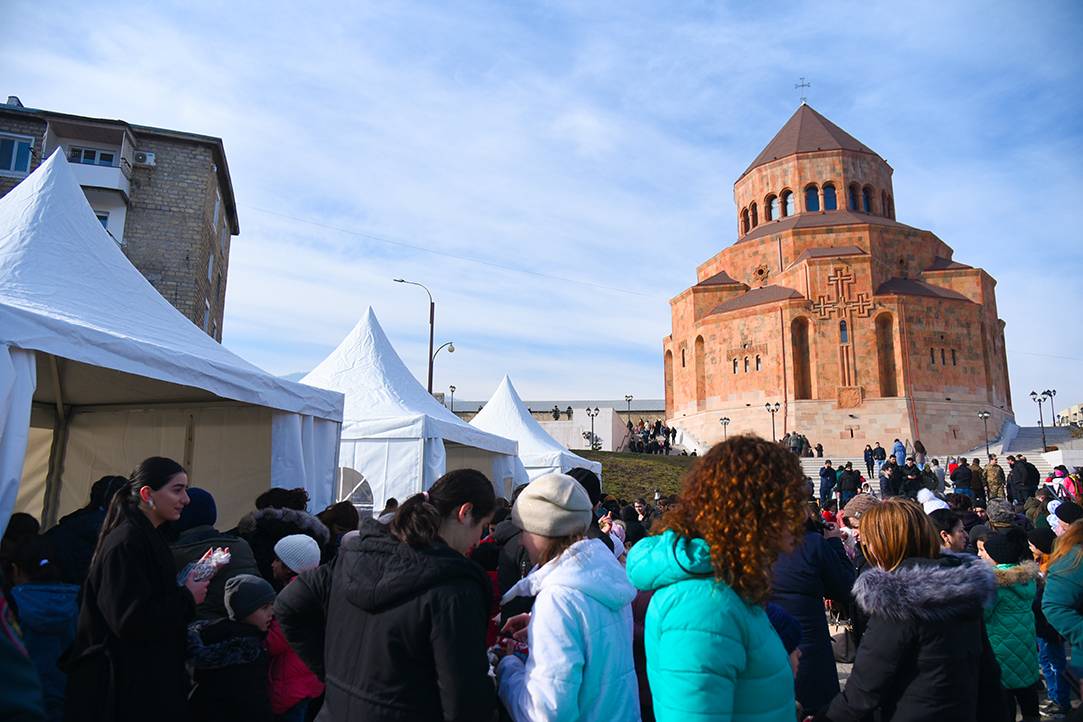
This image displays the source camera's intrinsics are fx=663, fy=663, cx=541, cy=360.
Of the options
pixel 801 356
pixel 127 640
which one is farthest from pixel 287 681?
pixel 801 356

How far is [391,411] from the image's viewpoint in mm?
10023

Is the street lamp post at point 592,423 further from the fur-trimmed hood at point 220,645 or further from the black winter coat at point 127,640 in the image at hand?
the black winter coat at point 127,640

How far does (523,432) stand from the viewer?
16.3 meters

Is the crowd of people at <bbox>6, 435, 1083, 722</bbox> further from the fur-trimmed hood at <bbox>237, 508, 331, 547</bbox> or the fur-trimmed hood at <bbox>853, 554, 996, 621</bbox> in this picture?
the fur-trimmed hood at <bbox>237, 508, 331, 547</bbox>

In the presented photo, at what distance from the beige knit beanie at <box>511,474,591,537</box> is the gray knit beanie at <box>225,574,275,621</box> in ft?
4.52

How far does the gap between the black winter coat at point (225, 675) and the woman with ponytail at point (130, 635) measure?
10 cm

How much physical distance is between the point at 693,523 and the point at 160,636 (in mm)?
2124

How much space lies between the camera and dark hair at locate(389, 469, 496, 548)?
2.13 m

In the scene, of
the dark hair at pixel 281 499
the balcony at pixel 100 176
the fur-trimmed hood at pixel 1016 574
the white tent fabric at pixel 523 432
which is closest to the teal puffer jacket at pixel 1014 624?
the fur-trimmed hood at pixel 1016 574

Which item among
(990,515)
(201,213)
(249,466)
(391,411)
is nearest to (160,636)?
(249,466)

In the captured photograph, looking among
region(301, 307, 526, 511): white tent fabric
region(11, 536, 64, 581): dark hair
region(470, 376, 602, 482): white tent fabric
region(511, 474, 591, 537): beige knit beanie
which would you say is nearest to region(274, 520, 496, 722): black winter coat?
region(511, 474, 591, 537): beige knit beanie

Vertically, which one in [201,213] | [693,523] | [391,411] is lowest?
[693,523]

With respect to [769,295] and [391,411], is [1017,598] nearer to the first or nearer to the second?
[391,411]

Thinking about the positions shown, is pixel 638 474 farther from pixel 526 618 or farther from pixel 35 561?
pixel 526 618
